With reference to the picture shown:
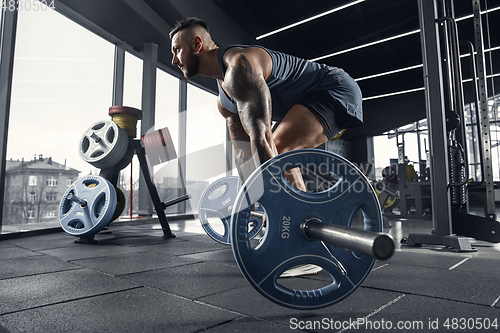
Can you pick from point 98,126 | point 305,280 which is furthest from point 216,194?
point 98,126

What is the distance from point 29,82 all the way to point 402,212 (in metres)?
4.58

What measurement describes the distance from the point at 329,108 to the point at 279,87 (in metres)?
0.21

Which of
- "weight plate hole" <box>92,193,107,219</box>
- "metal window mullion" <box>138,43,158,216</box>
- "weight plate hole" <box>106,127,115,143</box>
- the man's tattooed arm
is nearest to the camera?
the man's tattooed arm

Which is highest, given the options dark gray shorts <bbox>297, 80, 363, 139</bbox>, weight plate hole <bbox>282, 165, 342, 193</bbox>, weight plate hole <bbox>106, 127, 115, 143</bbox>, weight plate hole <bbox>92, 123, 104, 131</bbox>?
weight plate hole <bbox>92, 123, 104, 131</bbox>

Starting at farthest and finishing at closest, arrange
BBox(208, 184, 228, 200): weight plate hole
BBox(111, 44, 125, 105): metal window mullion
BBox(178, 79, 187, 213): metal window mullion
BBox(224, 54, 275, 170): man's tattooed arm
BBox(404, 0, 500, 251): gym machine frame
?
BBox(178, 79, 187, 213): metal window mullion
BBox(111, 44, 125, 105): metal window mullion
BBox(208, 184, 228, 200): weight plate hole
BBox(404, 0, 500, 251): gym machine frame
BBox(224, 54, 275, 170): man's tattooed arm

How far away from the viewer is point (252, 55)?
3.62 ft

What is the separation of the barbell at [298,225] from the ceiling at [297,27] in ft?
9.49

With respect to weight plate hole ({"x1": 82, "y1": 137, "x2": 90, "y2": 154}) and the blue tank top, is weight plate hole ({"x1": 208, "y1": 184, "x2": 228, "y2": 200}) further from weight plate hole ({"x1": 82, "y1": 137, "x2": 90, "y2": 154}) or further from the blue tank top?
weight plate hole ({"x1": 82, "y1": 137, "x2": 90, "y2": 154})

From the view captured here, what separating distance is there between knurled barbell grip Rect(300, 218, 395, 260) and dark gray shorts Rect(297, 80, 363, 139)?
0.64 m

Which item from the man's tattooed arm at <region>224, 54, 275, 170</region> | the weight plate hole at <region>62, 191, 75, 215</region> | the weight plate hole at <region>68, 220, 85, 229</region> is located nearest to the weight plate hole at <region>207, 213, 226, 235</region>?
the weight plate hole at <region>68, 220, 85, 229</region>

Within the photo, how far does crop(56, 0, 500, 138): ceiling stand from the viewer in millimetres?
3627

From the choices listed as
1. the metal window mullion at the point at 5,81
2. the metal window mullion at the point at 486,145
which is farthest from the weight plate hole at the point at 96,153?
the metal window mullion at the point at 486,145

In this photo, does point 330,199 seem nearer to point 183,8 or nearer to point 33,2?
point 33,2

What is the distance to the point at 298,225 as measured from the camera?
0.73 meters
